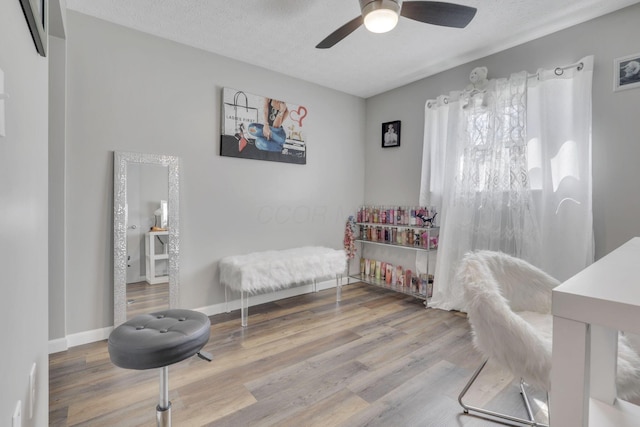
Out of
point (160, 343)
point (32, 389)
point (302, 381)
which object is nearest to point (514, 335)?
point (302, 381)

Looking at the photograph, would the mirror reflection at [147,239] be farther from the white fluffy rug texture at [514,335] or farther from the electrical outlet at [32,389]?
the white fluffy rug texture at [514,335]

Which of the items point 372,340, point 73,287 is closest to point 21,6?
point 73,287

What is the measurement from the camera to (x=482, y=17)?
2.33 metres

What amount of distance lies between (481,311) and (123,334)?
59.7 inches

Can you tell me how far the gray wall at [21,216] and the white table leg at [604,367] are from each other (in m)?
1.65

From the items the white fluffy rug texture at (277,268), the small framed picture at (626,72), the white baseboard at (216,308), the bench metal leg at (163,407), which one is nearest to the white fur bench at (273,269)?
the white fluffy rug texture at (277,268)

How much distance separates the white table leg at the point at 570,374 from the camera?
61 centimetres

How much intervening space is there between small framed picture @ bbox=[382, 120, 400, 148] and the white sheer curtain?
0.47 metres

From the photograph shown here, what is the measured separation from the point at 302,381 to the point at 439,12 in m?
2.43

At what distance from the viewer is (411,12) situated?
1880 mm

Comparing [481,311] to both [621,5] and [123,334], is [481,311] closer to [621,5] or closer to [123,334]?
[123,334]

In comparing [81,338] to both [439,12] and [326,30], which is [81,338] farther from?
[439,12]

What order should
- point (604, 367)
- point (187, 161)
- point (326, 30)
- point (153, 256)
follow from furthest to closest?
1. point (187, 161)
2. point (153, 256)
3. point (326, 30)
4. point (604, 367)

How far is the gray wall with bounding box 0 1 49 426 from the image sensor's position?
720mm
